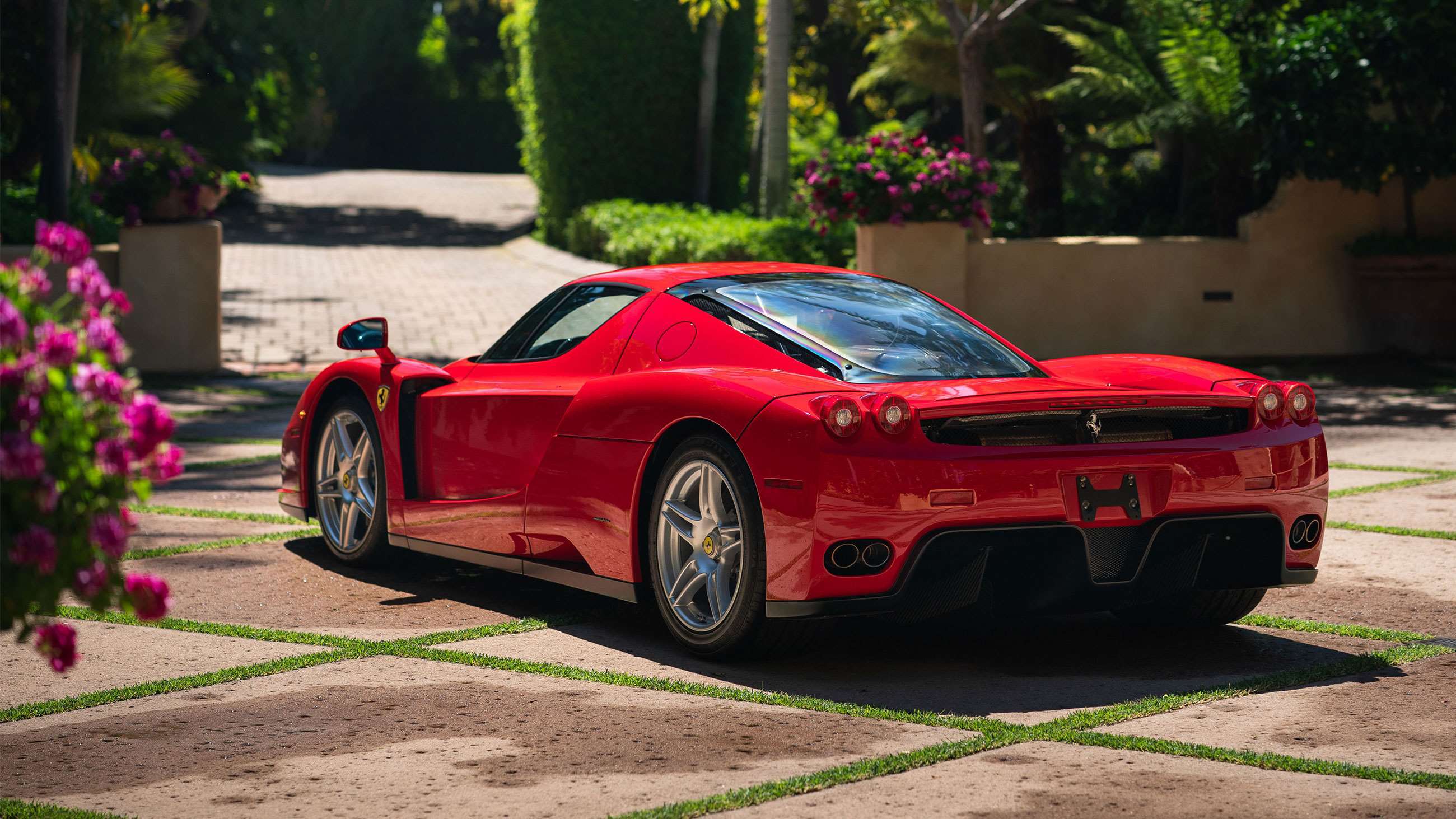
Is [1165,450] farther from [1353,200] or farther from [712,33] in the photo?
[712,33]

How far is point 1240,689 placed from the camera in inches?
193

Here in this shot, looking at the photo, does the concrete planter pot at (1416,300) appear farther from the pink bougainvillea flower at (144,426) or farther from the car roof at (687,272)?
the pink bougainvillea flower at (144,426)

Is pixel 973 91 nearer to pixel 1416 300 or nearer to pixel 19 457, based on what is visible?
pixel 1416 300

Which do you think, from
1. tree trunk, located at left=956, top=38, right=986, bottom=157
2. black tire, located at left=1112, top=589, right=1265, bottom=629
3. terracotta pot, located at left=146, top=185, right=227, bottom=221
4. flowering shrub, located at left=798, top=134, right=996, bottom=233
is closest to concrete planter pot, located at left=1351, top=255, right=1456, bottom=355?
tree trunk, located at left=956, top=38, right=986, bottom=157

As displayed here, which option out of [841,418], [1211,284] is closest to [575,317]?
[841,418]

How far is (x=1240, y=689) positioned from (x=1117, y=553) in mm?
520

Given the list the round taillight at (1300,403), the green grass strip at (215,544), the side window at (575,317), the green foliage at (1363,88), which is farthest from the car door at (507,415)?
the green foliage at (1363,88)

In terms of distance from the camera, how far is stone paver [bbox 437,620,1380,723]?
4902mm

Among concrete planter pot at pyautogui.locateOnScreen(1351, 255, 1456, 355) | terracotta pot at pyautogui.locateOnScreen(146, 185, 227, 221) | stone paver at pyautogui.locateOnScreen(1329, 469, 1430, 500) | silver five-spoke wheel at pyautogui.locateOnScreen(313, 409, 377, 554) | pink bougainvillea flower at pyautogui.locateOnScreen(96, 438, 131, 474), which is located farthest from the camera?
concrete planter pot at pyautogui.locateOnScreen(1351, 255, 1456, 355)

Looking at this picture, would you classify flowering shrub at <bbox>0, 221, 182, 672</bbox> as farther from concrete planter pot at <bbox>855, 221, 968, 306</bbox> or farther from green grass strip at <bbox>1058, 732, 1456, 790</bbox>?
concrete planter pot at <bbox>855, 221, 968, 306</bbox>

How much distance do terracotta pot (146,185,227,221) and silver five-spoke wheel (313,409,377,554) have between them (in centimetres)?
958

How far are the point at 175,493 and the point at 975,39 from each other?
36.4 feet

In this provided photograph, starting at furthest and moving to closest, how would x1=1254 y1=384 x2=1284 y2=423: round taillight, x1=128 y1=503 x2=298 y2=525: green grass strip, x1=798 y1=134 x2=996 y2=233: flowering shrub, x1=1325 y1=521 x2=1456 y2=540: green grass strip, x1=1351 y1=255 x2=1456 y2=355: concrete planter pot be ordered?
x1=1351 y1=255 x2=1456 y2=355: concrete planter pot
x1=798 y1=134 x2=996 y2=233: flowering shrub
x1=128 y1=503 x2=298 y2=525: green grass strip
x1=1325 y1=521 x2=1456 y2=540: green grass strip
x1=1254 y1=384 x2=1284 y2=423: round taillight

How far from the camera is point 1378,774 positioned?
4004mm
